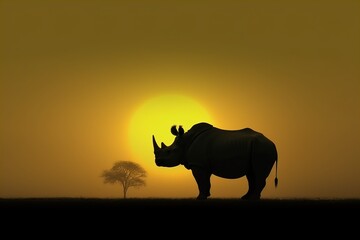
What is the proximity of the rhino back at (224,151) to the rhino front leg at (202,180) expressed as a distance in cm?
15

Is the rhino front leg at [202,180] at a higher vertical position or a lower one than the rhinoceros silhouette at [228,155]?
lower

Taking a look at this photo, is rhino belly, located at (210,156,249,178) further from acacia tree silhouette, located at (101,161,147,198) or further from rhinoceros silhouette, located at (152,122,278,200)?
acacia tree silhouette, located at (101,161,147,198)

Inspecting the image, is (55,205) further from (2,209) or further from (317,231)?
(317,231)

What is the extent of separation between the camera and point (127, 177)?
201 feet

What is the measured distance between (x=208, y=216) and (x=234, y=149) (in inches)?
259

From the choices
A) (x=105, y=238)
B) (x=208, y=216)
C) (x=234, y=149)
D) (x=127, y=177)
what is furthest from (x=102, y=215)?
(x=127, y=177)

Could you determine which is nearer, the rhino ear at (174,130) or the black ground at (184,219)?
the black ground at (184,219)

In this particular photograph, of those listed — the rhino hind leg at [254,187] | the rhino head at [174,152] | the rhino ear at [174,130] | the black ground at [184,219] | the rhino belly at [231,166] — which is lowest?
the black ground at [184,219]

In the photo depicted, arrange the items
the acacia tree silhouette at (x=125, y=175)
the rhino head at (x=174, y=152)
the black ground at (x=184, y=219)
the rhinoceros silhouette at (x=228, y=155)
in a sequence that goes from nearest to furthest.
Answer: the black ground at (x=184, y=219)
the rhinoceros silhouette at (x=228, y=155)
the rhino head at (x=174, y=152)
the acacia tree silhouette at (x=125, y=175)

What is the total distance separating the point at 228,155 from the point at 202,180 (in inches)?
37.1

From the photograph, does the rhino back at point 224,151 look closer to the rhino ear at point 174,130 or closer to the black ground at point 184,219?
the rhino ear at point 174,130

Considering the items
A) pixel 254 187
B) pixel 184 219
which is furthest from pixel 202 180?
pixel 184 219

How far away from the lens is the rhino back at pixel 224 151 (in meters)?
17.0

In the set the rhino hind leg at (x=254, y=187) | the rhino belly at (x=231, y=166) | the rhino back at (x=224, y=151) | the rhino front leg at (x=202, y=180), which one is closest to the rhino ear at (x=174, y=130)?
the rhino back at (x=224, y=151)
